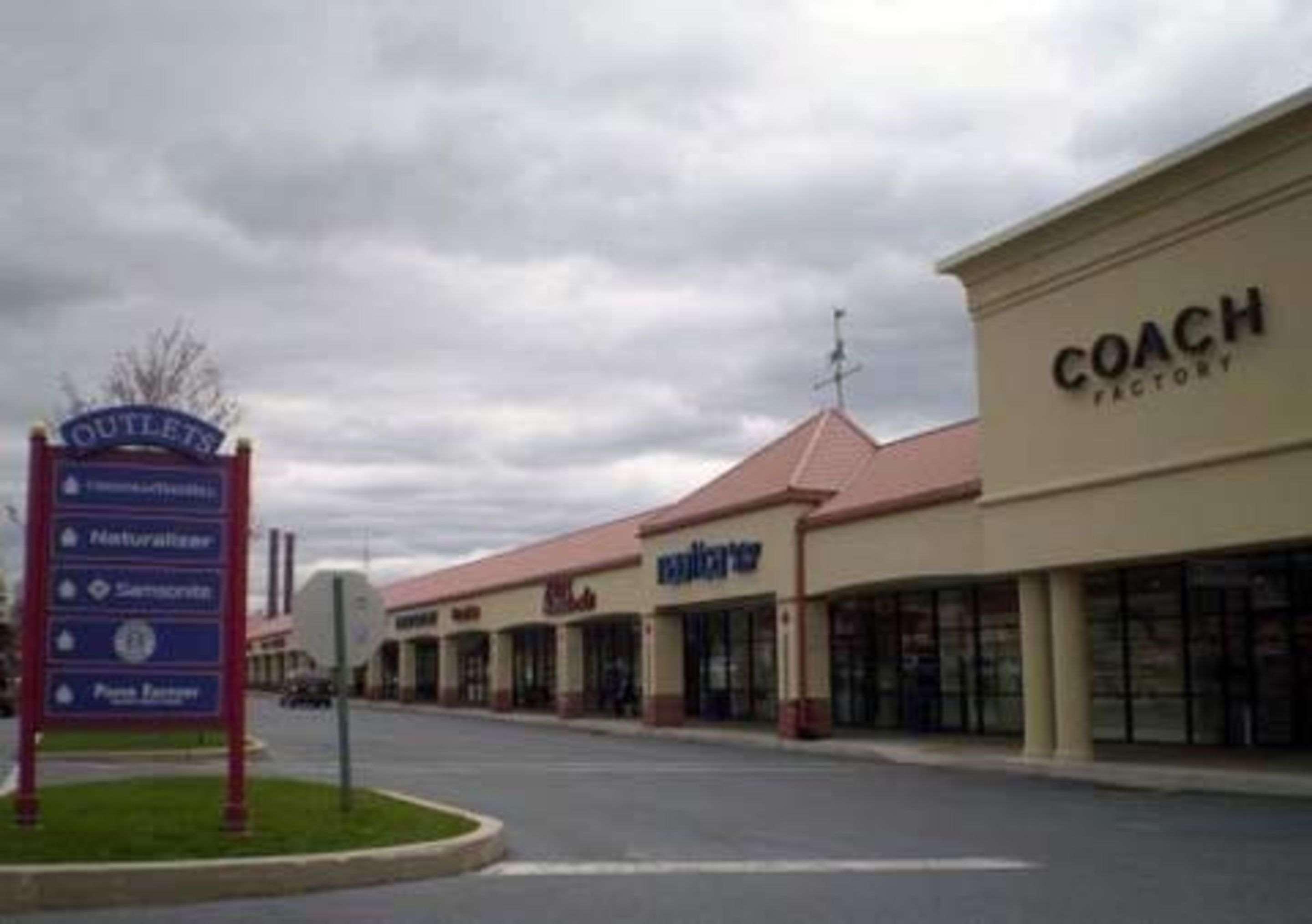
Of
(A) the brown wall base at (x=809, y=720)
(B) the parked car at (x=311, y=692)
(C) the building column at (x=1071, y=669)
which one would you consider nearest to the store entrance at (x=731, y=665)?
(A) the brown wall base at (x=809, y=720)

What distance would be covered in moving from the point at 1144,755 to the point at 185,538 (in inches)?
745

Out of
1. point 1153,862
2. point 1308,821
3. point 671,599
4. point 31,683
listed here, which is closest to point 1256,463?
point 1308,821

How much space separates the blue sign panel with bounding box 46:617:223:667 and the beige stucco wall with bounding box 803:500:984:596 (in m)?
18.4

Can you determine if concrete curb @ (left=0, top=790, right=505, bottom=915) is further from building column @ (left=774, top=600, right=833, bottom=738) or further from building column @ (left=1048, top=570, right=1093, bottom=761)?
building column @ (left=774, top=600, right=833, bottom=738)

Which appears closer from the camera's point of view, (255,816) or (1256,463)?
(255,816)

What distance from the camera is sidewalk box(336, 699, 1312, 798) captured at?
963 inches

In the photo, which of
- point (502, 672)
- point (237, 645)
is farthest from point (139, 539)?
point (502, 672)

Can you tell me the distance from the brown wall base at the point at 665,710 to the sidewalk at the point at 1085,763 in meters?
0.34

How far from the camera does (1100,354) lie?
90.8 feet

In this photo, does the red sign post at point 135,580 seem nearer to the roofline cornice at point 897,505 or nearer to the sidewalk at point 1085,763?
the sidewalk at point 1085,763

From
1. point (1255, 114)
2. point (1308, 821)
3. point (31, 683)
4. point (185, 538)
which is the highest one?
point (1255, 114)

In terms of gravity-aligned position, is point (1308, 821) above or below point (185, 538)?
below

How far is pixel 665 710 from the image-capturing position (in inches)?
1793

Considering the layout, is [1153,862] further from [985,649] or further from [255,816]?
[985,649]
